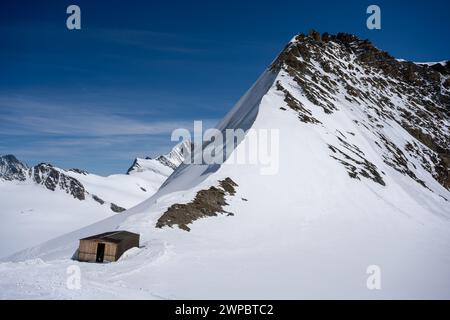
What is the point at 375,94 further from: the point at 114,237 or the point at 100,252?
the point at 100,252

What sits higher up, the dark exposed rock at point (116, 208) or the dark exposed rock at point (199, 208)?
the dark exposed rock at point (116, 208)

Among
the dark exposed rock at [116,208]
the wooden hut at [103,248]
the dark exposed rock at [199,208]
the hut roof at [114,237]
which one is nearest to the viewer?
the wooden hut at [103,248]

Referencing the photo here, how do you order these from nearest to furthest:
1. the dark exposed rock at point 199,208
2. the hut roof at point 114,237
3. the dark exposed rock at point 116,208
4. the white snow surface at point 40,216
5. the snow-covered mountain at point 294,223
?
the snow-covered mountain at point 294,223
the hut roof at point 114,237
the dark exposed rock at point 199,208
the white snow surface at point 40,216
the dark exposed rock at point 116,208

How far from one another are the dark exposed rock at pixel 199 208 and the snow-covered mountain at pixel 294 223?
0.34 feet

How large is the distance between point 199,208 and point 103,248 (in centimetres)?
999

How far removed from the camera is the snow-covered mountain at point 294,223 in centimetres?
→ 2006

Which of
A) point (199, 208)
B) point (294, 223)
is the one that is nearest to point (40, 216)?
point (199, 208)

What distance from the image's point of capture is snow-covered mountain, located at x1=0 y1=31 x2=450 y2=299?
20.1 m

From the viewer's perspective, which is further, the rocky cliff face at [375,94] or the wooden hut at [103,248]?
the rocky cliff face at [375,94]

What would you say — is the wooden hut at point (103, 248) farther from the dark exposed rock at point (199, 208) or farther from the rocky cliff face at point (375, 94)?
the rocky cliff face at point (375, 94)

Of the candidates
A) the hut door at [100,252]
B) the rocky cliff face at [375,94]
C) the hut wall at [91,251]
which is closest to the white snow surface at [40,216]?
the rocky cliff face at [375,94]

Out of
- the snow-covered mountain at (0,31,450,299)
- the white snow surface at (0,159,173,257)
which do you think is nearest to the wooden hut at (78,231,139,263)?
the snow-covered mountain at (0,31,450,299)

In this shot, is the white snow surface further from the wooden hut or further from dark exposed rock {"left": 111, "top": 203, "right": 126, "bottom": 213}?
the wooden hut
